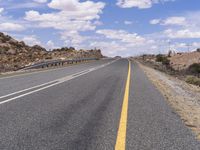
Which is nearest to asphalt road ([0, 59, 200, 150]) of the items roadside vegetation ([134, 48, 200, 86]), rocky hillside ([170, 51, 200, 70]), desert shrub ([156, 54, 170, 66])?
roadside vegetation ([134, 48, 200, 86])

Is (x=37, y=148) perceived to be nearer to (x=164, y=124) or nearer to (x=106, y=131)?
(x=106, y=131)

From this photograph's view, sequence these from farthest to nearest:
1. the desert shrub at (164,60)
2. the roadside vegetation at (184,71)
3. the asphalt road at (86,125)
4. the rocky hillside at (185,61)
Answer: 1. the desert shrub at (164,60)
2. the rocky hillside at (185,61)
3. the roadside vegetation at (184,71)
4. the asphalt road at (86,125)

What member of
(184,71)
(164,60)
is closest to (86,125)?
(184,71)

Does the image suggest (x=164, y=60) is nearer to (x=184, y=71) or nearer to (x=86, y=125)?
(x=184, y=71)

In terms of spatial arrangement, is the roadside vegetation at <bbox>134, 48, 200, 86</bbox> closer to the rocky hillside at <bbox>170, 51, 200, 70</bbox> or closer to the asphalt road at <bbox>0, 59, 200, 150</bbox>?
the rocky hillside at <bbox>170, 51, 200, 70</bbox>

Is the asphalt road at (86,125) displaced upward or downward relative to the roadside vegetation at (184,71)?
upward

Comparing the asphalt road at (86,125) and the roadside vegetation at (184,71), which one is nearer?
the asphalt road at (86,125)

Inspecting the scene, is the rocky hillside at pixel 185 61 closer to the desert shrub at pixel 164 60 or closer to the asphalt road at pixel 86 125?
the desert shrub at pixel 164 60

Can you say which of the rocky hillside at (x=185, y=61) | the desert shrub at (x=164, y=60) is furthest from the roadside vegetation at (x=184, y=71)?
the rocky hillside at (x=185, y=61)

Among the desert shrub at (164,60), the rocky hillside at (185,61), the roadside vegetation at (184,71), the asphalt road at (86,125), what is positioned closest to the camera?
the asphalt road at (86,125)

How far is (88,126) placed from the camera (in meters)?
7.58

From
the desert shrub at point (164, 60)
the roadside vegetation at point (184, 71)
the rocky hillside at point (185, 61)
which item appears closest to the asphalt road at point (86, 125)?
the roadside vegetation at point (184, 71)

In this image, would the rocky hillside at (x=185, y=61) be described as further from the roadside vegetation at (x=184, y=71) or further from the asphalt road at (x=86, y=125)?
the asphalt road at (x=86, y=125)

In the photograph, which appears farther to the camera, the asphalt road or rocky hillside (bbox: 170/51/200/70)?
rocky hillside (bbox: 170/51/200/70)
